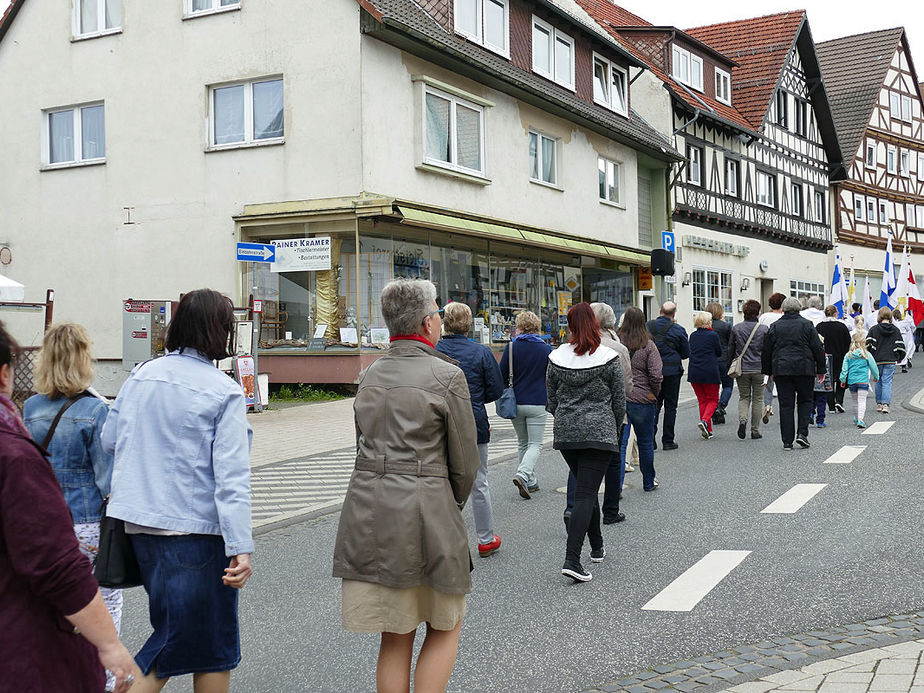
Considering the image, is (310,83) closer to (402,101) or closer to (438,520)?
(402,101)

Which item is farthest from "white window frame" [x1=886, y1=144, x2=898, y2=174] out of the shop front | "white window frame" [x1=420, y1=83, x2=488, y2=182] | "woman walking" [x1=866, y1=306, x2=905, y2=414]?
"woman walking" [x1=866, y1=306, x2=905, y2=414]

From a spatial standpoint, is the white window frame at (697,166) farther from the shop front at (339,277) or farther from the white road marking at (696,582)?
the white road marking at (696,582)

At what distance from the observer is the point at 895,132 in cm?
4600

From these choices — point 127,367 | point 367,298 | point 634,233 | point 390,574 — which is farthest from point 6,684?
point 634,233

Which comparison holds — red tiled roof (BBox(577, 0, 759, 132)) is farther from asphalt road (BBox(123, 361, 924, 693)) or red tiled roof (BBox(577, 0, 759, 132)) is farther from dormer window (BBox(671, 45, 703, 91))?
asphalt road (BBox(123, 361, 924, 693))

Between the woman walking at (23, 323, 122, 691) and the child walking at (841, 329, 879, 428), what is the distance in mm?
12088

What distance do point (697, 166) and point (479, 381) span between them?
27.4m

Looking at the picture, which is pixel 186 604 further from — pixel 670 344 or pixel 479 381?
pixel 670 344

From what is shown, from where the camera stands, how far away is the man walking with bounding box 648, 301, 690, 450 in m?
→ 12.3

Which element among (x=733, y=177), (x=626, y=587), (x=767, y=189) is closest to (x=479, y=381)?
(x=626, y=587)

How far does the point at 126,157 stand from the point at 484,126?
7.32m

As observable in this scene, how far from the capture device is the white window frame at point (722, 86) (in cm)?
3538

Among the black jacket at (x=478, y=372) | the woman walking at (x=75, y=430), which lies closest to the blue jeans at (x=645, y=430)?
the black jacket at (x=478, y=372)

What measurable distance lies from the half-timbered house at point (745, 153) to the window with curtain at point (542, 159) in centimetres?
647
